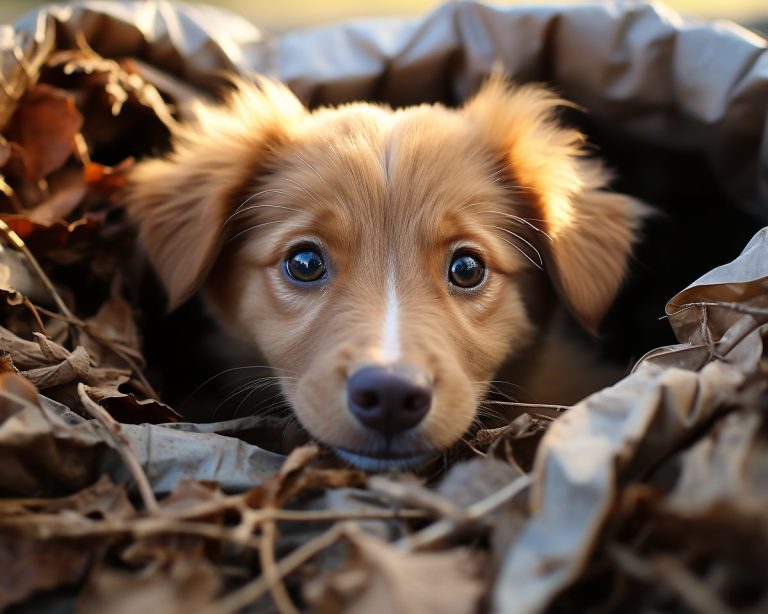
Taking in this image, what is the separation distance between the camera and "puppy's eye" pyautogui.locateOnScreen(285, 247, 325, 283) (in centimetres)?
209

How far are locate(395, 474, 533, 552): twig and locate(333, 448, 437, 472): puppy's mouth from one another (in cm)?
38

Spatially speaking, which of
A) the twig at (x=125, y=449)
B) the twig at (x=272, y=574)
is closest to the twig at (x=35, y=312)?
the twig at (x=125, y=449)

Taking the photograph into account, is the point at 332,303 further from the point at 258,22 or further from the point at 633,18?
the point at 258,22

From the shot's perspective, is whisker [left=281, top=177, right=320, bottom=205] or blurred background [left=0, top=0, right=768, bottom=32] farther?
blurred background [left=0, top=0, right=768, bottom=32]

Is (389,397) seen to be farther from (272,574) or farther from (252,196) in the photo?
(252,196)

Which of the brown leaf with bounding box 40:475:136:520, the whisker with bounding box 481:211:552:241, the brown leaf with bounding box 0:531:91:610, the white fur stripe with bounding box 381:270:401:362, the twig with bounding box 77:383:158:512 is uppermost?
the whisker with bounding box 481:211:552:241

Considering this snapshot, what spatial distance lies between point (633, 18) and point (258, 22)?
4.10m

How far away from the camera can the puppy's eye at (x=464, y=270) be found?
6.90 feet

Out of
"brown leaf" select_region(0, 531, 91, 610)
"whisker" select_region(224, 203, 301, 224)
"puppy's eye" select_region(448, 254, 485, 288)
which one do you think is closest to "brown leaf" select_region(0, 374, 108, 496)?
"brown leaf" select_region(0, 531, 91, 610)

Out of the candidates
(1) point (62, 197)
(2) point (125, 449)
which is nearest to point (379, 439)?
(2) point (125, 449)

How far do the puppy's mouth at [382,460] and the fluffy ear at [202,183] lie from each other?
0.90 metres

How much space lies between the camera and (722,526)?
953 millimetres

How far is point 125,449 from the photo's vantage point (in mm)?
1407

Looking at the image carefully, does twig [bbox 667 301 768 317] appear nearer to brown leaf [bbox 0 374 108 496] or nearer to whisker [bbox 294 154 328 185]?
whisker [bbox 294 154 328 185]
